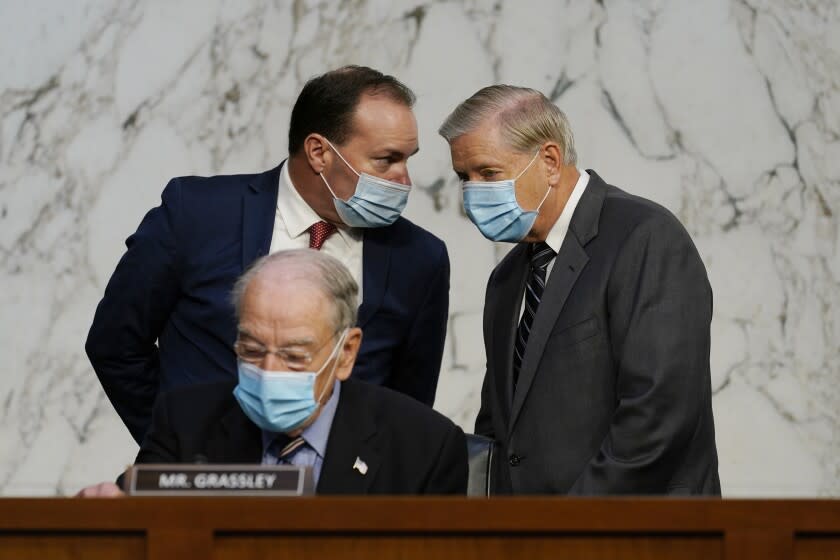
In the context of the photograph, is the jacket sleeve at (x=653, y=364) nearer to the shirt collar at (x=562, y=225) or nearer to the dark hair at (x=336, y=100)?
the shirt collar at (x=562, y=225)

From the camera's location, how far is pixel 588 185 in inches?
138

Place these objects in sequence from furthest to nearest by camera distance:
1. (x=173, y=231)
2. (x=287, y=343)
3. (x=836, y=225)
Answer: (x=836, y=225) → (x=173, y=231) → (x=287, y=343)

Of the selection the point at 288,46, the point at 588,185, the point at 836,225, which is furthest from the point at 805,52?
the point at 588,185

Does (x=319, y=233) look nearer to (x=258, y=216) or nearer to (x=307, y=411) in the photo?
(x=258, y=216)

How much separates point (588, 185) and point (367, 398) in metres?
0.70

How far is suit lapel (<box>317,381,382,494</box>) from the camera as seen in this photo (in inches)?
118

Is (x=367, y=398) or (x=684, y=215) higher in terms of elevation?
(x=684, y=215)

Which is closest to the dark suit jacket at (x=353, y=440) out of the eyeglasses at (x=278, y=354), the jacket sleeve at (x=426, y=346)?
the eyeglasses at (x=278, y=354)

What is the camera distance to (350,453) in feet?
9.97

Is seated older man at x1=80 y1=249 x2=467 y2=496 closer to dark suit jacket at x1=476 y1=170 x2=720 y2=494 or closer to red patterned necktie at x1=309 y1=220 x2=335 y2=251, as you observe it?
dark suit jacket at x1=476 y1=170 x2=720 y2=494

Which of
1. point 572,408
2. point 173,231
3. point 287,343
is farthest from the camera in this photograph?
point 173,231

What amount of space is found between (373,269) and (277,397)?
35.4 inches

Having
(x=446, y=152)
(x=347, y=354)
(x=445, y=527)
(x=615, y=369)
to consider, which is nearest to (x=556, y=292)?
(x=615, y=369)

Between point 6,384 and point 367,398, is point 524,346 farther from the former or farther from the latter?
point 6,384
